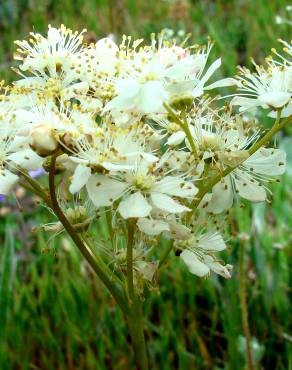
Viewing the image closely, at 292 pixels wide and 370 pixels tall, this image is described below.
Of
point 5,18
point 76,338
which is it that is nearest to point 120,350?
point 76,338

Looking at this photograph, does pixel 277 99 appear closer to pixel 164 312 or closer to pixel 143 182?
pixel 143 182

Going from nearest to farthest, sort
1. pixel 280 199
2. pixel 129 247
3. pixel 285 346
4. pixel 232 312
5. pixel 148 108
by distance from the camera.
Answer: pixel 148 108 < pixel 129 247 < pixel 232 312 < pixel 285 346 < pixel 280 199

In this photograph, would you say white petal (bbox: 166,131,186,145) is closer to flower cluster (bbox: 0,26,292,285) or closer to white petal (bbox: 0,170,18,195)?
flower cluster (bbox: 0,26,292,285)

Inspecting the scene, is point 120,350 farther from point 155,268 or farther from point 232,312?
point 155,268

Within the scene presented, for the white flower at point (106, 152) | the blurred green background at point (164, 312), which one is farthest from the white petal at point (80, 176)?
the blurred green background at point (164, 312)

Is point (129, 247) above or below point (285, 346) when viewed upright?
above

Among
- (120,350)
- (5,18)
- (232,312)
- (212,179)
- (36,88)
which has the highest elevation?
(5,18)

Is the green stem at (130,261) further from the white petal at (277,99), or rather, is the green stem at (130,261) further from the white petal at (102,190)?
the white petal at (277,99)

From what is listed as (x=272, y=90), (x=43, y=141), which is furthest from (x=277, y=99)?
(x=43, y=141)
